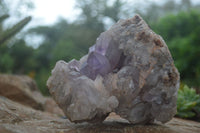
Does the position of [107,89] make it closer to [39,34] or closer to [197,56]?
[197,56]

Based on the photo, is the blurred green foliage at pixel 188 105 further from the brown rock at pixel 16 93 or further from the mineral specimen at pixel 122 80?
the brown rock at pixel 16 93

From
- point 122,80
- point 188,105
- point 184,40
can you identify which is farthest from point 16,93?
point 184,40

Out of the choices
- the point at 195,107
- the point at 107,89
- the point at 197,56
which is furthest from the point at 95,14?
the point at 107,89

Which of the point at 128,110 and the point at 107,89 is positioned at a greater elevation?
the point at 107,89

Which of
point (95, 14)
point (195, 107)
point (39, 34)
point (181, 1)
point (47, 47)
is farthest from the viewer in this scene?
point (181, 1)

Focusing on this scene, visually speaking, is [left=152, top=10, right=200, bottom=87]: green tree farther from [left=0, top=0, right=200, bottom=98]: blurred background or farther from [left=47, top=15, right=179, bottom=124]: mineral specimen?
[left=47, top=15, right=179, bottom=124]: mineral specimen

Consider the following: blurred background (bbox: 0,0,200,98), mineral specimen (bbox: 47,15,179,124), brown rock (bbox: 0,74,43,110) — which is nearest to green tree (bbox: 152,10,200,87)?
blurred background (bbox: 0,0,200,98)
